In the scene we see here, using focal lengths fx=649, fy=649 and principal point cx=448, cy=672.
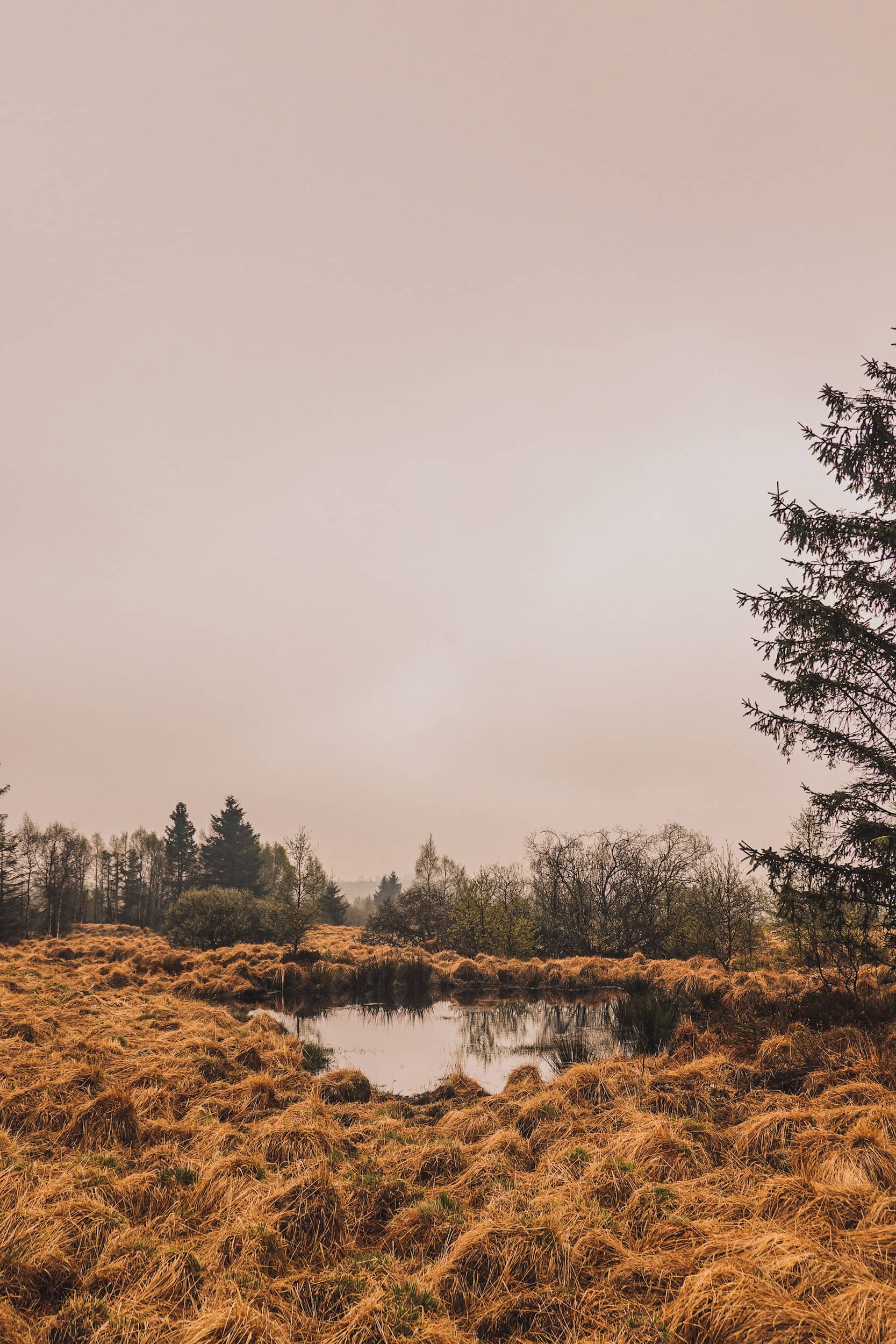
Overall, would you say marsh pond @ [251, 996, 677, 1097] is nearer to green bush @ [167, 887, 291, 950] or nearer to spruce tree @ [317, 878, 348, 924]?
green bush @ [167, 887, 291, 950]

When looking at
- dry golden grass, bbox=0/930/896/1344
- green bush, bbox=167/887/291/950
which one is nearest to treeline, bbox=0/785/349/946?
green bush, bbox=167/887/291/950

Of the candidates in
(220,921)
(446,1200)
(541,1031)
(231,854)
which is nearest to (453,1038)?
(541,1031)

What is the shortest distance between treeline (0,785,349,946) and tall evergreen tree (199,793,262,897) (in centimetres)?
7

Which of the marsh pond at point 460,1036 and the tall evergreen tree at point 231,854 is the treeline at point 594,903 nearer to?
the marsh pond at point 460,1036

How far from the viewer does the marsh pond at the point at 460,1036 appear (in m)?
12.2

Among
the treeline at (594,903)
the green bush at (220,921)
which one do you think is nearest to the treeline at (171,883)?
the green bush at (220,921)

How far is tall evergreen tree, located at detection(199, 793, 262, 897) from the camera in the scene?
180 ft

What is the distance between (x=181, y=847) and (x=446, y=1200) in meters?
61.1

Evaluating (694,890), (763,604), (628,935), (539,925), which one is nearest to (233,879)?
(539,925)

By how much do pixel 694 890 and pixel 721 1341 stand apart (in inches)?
898

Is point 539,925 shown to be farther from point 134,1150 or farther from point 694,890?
point 134,1150

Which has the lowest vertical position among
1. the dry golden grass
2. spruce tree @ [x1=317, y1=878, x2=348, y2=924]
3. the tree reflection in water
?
spruce tree @ [x1=317, y1=878, x2=348, y2=924]

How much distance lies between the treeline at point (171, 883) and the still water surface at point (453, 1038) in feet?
33.1

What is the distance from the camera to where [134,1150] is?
6.38m
